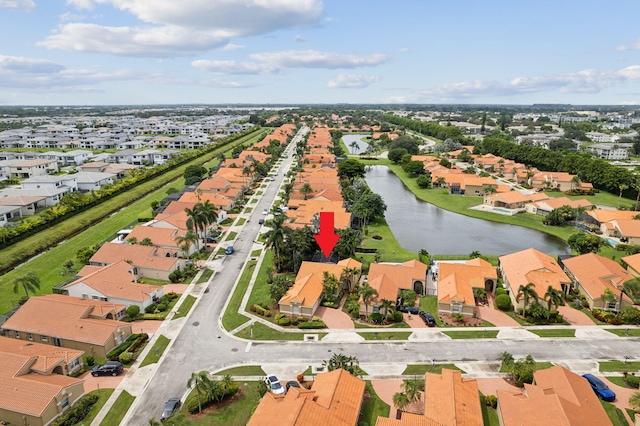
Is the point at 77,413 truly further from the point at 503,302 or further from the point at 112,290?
the point at 503,302

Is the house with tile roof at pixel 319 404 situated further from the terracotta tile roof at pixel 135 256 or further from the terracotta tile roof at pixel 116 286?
the terracotta tile roof at pixel 135 256

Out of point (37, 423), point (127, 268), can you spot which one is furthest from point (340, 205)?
point (37, 423)

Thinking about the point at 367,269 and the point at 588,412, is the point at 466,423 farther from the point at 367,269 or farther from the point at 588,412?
the point at 367,269

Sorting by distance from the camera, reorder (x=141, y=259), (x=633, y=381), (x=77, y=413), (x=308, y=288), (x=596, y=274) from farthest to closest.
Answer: (x=141, y=259) → (x=596, y=274) → (x=308, y=288) → (x=633, y=381) → (x=77, y=413)

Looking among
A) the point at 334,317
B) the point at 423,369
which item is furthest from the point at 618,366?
the point at 334,317

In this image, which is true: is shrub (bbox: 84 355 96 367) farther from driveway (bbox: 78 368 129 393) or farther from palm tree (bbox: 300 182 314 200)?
palm tree (bbox: 300 182 314 200)

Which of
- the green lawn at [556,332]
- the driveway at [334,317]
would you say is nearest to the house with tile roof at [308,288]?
the driveway at [334,317]
